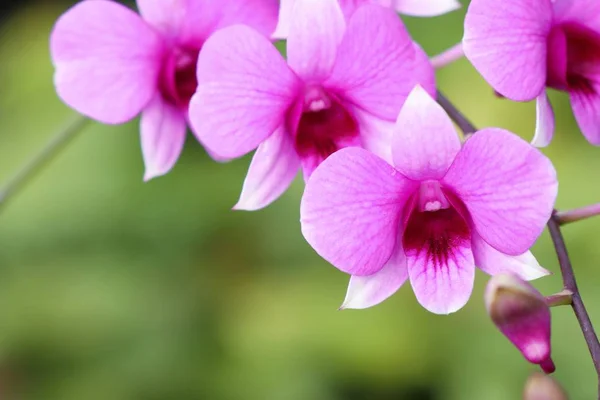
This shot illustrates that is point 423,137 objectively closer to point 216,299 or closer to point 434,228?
point 434,228

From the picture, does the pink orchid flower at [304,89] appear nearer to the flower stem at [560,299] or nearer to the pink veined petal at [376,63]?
the pink veined petal at [376,63]

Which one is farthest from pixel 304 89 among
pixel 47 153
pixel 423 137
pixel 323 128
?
pixel 47 153

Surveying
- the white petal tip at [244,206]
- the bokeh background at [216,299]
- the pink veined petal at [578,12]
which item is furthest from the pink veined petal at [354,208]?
the bokeh background at [216,299]

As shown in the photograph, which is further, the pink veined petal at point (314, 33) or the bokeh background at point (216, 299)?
the bokeh background at point (216, 299)

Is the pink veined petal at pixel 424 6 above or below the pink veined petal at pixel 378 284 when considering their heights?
above

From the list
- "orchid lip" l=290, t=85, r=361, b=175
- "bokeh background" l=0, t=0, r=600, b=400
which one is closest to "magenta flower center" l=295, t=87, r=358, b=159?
"orchid lip" l=290, t=85, r=361, b=175

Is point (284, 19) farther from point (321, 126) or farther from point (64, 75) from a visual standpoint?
point (64, 75)

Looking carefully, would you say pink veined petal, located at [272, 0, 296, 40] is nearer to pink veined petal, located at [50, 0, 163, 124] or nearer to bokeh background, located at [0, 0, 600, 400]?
pink veined petal, located at [50, 0, 163, 124]
